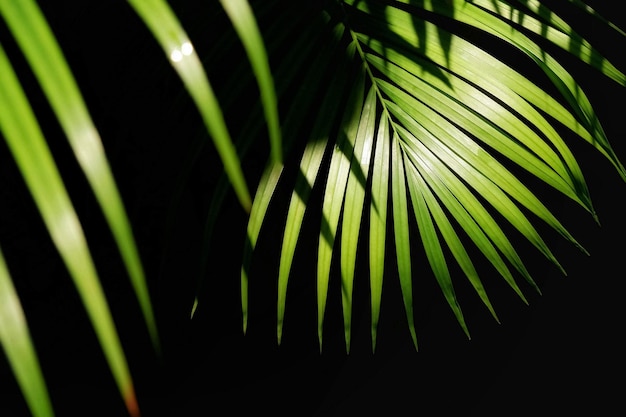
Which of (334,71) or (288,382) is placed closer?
(334,71)

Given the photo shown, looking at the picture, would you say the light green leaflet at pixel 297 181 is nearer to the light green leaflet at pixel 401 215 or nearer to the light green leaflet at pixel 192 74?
the light green leaflet at pixel 401 215

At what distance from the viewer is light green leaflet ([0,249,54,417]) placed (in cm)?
19

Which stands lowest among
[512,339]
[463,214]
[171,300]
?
[512,339]

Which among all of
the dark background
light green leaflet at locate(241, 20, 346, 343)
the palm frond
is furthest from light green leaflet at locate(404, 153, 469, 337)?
the dark background

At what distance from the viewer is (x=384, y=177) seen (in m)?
0.58

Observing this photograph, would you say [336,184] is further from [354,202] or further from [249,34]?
[249,34]

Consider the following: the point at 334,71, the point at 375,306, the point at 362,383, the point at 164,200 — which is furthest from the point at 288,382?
the point at 334,71

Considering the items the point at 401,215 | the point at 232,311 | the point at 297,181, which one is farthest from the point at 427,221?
the point at 232,311

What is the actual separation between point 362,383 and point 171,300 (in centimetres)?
51

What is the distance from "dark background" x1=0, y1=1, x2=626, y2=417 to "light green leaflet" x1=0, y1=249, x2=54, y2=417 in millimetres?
375

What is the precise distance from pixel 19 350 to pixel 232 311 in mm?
891

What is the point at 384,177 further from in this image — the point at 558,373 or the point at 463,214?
the point at 558,373

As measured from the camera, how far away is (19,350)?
0.19 metres

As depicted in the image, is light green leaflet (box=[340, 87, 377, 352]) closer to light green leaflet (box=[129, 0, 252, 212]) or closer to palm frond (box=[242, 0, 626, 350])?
palm frond (box=[242, 0, 626, 350])
